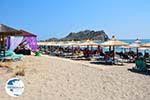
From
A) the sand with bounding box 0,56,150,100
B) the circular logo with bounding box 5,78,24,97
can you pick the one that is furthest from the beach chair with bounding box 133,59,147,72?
the circular logo with bounding box 5,78,24,97

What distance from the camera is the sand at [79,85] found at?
35.2 feet

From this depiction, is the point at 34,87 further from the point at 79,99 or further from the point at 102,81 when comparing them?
the point at 102,81

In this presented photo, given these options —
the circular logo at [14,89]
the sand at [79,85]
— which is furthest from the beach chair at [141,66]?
the circular logo at [14,89]

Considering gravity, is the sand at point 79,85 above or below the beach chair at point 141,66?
below

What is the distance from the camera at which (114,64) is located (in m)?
20.5

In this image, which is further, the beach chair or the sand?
the beach chair

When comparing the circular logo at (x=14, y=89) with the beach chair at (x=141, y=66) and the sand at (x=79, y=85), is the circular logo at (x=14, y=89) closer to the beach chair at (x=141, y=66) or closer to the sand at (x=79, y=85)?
the sand at (x=79, y=85)

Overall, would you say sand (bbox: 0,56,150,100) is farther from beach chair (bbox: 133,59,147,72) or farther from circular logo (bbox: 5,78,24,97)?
beach chair (bbox: 133,59,147,72)

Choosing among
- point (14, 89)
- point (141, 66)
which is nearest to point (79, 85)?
point (14, 89)

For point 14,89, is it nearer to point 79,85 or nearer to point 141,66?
point 79,85

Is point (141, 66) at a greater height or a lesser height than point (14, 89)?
greater

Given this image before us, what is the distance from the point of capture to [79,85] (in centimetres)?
1241

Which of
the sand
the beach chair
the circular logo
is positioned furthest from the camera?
the beach chair

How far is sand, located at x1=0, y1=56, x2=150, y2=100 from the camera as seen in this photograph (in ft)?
35.2
